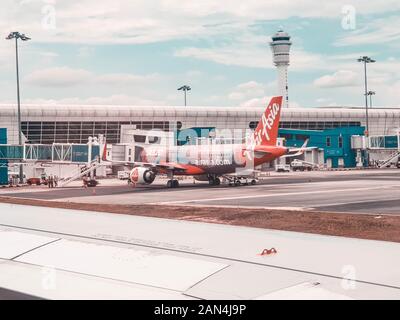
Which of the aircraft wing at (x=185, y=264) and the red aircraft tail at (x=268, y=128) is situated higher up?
the red aircraft tail at (x=268, y=128)

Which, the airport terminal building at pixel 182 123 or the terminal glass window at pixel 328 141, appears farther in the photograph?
the terminal glass window at pixel 328 141

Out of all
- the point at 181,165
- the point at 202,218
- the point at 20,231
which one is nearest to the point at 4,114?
the point at 181,165

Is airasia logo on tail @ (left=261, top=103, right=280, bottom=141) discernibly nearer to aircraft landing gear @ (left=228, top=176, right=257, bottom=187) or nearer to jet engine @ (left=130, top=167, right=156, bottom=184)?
aircraft landing gear @ (left=228, top=176, right=257, bottom=187)

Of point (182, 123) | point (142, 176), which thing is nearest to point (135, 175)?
point (142, 176)

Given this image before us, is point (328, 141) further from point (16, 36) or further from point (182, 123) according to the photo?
point (16, 36)

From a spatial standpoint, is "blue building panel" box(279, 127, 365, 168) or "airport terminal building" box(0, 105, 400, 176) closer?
"blue building panel" box(279, 127, 365, 168)

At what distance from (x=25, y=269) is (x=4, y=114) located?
393 ft

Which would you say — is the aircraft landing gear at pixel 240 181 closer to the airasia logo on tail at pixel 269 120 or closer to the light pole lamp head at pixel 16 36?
the airasia logo on tail at pixel 269 120

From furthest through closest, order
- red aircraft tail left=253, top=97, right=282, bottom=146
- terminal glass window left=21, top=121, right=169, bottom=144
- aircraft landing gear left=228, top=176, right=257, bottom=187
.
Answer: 1. terminal glass window left=21, top=121, right=169, bottom=144
2. aircraft landing gear left=228, top=176, right=257, bottom=187
3. red aircraft tail left=253, top=97, right=282, bottom=146

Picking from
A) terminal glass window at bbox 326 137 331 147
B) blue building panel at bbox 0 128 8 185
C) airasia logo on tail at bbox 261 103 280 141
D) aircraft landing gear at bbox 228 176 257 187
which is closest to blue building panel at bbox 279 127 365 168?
terminal glass window at bbox 326 137 331 147

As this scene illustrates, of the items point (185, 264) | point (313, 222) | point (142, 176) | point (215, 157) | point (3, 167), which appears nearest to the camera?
point (185, 264)

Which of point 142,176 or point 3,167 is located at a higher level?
point 3,167

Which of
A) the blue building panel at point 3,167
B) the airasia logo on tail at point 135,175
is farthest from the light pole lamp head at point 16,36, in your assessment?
the airasia logo on tail at point 135,175

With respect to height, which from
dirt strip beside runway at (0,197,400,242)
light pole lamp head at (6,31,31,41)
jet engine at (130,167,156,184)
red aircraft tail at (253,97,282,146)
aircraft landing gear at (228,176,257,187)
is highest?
light pole lamp head at (6,31,31,41)
